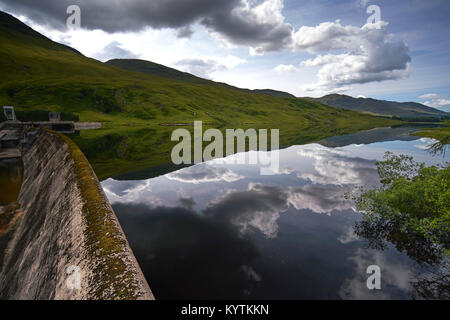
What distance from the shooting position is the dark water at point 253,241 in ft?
44.5

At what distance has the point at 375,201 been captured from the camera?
19.3 meters

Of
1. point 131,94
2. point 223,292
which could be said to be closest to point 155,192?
point 223,292

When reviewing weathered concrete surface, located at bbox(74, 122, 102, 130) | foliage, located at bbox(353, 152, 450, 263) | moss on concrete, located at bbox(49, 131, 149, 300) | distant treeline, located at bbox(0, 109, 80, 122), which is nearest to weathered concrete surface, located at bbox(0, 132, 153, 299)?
moss on concrete, located at bbox(49, 131, 149, 300)

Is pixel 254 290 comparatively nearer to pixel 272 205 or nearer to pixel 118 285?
pixel 118 285

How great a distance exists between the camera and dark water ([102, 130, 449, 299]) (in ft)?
44.5

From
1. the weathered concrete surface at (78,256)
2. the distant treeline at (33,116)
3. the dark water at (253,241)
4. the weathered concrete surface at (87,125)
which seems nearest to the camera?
the weathered concrete surface at (78,256)

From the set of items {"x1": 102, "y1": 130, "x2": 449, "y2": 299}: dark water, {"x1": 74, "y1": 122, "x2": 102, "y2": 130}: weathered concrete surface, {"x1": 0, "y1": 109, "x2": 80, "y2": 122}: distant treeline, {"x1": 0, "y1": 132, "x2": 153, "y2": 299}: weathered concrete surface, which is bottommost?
{"x1": 102, "y1": 130, "x2": 449, "y2": 299}: dark water

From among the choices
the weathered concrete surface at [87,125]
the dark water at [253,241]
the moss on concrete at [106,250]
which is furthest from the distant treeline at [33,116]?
the moss on concrete at [106,250]

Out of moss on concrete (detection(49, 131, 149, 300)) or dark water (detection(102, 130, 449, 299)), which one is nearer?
moss on concrete (detection(49, 131, 149, 300))

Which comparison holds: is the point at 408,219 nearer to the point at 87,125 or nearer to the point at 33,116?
the point at 87,125

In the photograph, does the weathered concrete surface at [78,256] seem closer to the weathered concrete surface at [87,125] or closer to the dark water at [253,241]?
the dark water at [253,241]

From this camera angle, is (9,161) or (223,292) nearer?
(223,292)

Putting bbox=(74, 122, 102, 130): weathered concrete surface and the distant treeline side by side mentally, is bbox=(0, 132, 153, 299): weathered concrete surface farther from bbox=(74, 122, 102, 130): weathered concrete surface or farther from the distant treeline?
the distant treeline
